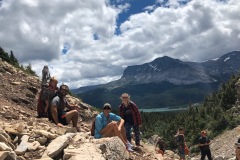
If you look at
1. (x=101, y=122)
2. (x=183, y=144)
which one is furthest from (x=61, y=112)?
(x=183, y=144)

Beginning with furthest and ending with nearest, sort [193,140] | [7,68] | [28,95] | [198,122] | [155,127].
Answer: [155,127] → [198,122] → [193,140] → [7,68] → [28,95]

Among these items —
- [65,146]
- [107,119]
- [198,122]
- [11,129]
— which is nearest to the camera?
[65,146]

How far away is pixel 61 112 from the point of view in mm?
13188

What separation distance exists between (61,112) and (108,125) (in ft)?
9.76

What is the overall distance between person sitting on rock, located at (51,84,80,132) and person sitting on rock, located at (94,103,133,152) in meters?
1.85

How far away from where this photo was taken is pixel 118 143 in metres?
10.2

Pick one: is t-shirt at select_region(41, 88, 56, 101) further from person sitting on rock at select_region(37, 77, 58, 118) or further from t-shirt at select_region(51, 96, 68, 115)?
t-shirt at select_region(51, 96, 68, 115)

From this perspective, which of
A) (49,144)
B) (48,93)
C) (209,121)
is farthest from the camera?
(209,121)

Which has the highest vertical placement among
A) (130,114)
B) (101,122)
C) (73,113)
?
(73,113)

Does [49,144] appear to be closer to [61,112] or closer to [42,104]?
[61,112]

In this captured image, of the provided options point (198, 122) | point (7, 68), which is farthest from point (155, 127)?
point (7, 68)

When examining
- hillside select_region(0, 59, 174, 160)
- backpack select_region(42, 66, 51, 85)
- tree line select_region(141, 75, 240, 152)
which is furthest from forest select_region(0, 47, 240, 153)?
hillside select_region(0, 59, 174, 160)

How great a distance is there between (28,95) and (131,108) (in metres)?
7.53

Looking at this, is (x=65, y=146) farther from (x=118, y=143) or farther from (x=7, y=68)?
(x=7, y=68)
